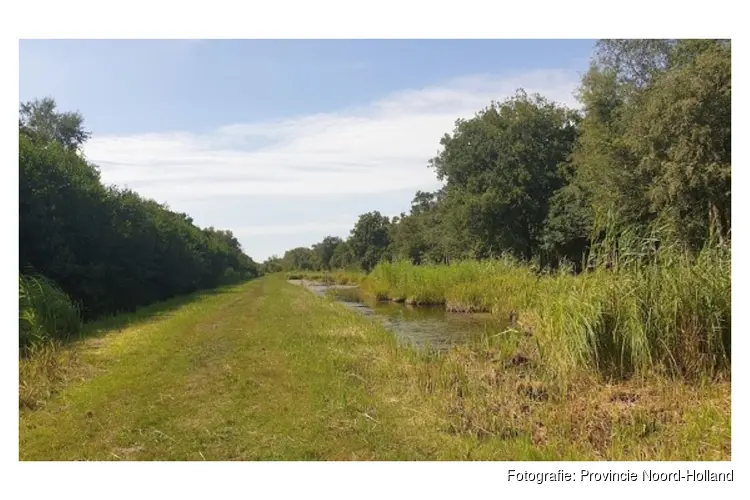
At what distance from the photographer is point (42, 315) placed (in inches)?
463

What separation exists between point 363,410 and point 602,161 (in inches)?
1011

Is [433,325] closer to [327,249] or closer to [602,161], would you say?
[602,161]

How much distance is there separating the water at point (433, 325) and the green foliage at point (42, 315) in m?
6.94

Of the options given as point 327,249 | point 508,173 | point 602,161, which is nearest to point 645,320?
point 602,161

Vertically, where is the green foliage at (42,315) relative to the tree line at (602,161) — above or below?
below

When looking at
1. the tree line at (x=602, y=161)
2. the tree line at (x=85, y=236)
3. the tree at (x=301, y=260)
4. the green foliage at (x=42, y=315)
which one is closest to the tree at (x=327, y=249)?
the tree at (x=301, y=260)

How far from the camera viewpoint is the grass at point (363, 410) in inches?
211

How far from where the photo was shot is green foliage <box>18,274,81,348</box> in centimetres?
1034

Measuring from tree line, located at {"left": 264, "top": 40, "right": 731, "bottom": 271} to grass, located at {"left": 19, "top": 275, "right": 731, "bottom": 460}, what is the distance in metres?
2.70

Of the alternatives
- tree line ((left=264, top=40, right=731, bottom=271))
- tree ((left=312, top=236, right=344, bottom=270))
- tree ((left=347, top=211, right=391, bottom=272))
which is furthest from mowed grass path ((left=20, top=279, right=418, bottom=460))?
tree ((left=312, top=236, right=344, bottom=270))

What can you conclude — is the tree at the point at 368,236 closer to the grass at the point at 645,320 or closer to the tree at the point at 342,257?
the tree at the point at 342,257

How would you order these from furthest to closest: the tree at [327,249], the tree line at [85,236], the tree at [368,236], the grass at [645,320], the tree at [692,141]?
the tree at [327,249] < the tree at [368,236] < the tree at [692,141] < the tree line at [85,236] < the grass at [645,320]

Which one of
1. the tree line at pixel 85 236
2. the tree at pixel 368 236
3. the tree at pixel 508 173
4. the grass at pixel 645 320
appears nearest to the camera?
the grass at pixel 645 320

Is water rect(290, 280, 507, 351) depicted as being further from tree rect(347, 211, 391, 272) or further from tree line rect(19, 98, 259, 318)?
tree rect(347, 211, 391, 272)
